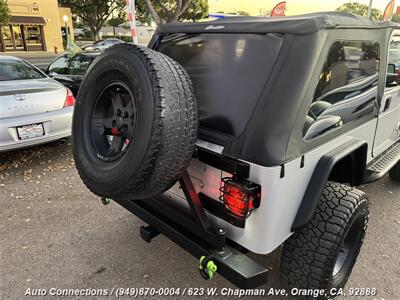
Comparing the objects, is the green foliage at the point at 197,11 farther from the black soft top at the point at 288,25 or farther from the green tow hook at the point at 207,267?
the green tow hook at the point at 207,267

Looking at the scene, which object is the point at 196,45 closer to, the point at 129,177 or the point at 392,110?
the point at 129,177

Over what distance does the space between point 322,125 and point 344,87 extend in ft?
1.56

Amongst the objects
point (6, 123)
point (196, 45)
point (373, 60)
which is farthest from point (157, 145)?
point (6, 123)

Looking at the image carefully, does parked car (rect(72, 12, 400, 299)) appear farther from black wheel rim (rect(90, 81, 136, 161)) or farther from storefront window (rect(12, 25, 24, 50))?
storefront window (rect(12, 25, 24, 50))

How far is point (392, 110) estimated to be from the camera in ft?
11.0

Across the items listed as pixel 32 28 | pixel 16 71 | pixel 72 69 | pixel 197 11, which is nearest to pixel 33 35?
pixel 32 28

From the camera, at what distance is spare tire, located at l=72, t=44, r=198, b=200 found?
5.76 ft

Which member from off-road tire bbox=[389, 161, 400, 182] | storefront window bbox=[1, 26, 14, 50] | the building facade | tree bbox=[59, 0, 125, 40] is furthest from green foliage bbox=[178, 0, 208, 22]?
off-road tire bbox=[389, 161, 400, 182]

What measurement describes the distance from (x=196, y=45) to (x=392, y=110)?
2180 millimetres

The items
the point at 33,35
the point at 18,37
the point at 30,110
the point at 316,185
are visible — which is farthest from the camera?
the point at 33,35

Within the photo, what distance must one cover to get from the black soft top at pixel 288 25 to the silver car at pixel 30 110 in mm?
2465

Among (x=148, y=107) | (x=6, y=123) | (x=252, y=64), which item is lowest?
(x=6, y=123)

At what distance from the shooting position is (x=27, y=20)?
3144 centimetres

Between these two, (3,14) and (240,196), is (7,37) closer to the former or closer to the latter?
(3,14)
